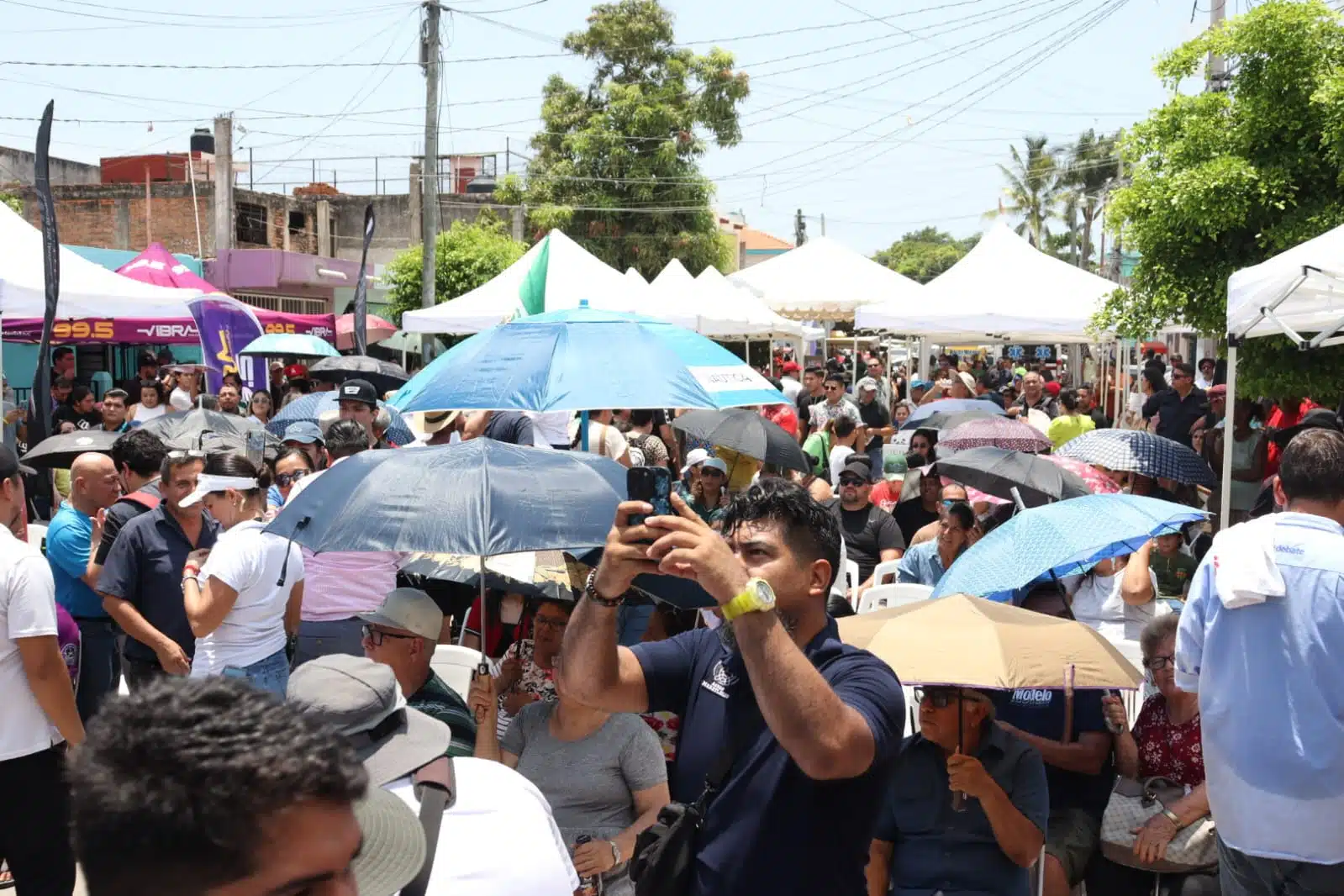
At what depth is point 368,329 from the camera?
25500 mm

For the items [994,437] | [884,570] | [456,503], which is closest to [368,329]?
[994,437]

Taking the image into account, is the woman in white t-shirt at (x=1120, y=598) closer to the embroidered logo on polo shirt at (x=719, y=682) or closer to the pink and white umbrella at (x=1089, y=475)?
the pink and white umbrella at (x=1089, y=475)

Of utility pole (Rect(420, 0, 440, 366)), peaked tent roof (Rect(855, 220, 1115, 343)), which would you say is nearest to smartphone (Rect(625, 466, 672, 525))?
peaked tent roof (Rect(855, 220, 1115, 343))

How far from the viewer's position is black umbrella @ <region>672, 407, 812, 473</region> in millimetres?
9047

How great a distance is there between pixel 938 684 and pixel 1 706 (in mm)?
2990

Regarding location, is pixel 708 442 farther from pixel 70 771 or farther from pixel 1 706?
pixel 70 771

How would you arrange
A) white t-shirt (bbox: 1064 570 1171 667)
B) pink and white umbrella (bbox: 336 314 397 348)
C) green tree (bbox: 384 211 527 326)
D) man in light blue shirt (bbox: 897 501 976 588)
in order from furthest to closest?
green tree (bbox: 384 211 527 326) < pink and white umbrella (bbox: 336 314 397 348) < man in light blue shirt (bbox: 897 501 976 588) < white t-shirt (bbox: 1064 570 1171 667)

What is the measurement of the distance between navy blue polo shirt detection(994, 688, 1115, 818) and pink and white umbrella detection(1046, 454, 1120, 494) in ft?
9.58

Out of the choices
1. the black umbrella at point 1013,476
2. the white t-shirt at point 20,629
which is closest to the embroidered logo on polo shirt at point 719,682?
the white t-shirt at point 20,629

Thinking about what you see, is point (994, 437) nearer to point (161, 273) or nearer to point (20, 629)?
point (20, 629)

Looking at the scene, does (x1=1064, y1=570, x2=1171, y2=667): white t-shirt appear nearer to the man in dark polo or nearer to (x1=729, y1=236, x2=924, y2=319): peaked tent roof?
the man in dark polo

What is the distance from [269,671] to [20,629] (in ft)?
4.73

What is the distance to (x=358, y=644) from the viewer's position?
230 inches

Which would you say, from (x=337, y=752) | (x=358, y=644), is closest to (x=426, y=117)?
(x=358, y=644)
